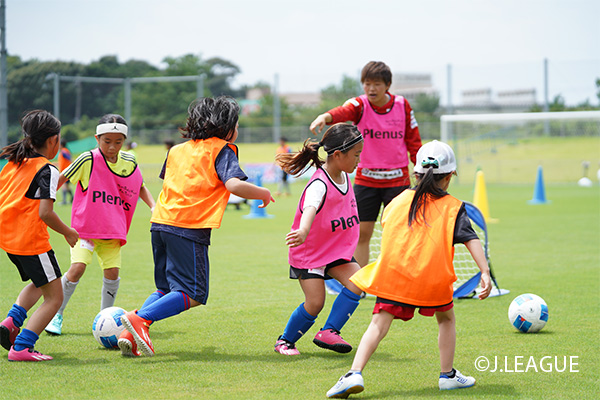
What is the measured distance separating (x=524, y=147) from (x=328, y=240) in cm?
3254

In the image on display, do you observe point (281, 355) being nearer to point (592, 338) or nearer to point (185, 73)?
point (592, 338)

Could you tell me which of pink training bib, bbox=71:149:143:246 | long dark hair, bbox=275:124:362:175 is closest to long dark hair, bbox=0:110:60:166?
pink training bib, bbox=71:149:143:246

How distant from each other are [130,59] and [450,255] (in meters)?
58.2

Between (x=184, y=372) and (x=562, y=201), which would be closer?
(x=184, y=372)

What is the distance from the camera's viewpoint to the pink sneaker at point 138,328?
14.6ft

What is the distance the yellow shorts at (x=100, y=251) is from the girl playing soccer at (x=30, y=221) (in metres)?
0.59

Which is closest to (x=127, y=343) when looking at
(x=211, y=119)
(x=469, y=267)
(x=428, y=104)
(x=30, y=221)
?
(x=30, y=221)

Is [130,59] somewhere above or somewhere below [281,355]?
above

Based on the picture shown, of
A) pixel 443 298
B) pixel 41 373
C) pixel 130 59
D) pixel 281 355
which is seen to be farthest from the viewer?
pixel 130 59

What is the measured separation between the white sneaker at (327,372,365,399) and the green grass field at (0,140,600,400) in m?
0.17

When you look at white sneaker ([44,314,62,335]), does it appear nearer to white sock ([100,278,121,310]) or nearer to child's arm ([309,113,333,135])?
white sock ([100,278,121,310])

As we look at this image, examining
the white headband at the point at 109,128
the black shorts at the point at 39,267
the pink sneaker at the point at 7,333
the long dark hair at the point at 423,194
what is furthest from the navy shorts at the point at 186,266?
the long dark hair at the point at 423,194

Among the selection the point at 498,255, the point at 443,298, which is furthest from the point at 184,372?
the point at 498,255

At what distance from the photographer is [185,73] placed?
6138 centimetres
